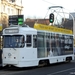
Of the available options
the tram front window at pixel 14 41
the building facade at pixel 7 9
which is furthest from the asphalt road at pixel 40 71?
the building facade at pixel 7 9

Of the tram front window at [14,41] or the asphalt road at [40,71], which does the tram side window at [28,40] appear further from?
the asphalt road at [40,71]

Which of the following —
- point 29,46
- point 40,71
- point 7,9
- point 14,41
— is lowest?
point 40,71

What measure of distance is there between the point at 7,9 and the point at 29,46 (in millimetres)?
56123

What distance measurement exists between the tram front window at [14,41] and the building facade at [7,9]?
164 ft

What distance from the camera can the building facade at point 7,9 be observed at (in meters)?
70.8

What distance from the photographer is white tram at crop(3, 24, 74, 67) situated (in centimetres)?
1802

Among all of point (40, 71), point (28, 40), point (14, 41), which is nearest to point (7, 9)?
point (28, 40)

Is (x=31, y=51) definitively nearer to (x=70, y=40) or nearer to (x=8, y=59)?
(x=8, y=59)

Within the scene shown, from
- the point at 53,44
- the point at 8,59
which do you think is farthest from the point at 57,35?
the point at 8,59

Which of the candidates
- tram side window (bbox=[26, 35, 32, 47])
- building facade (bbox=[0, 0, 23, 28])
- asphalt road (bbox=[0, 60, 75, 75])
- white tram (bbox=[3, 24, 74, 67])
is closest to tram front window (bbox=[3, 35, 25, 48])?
white tram (bbox=[3, 24, 74, 67])

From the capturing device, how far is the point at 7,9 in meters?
73.6

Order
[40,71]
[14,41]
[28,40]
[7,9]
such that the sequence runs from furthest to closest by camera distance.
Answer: [7,9], [28,40], [14,41], [40,71]

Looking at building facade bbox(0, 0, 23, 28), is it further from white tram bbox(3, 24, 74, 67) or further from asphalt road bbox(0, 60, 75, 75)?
asphalt road bbox(0, 60, 75, 75)

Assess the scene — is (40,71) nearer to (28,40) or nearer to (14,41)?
(28,40)
